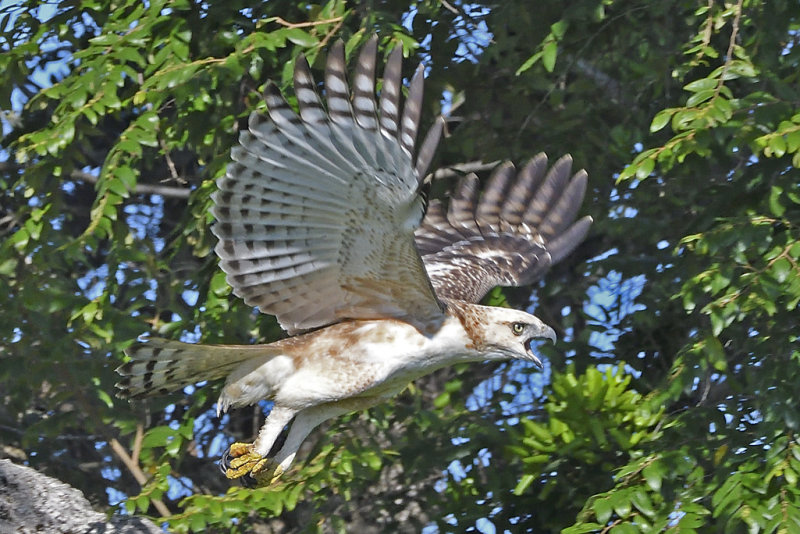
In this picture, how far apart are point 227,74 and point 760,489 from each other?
8.32 ft

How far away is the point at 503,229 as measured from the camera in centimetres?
630

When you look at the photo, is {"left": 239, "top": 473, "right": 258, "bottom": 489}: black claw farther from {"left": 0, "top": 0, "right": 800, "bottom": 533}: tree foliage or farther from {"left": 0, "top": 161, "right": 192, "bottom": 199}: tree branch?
{"left": 0, "top": 161, "right": 192, "bottom": 199}: tree branch

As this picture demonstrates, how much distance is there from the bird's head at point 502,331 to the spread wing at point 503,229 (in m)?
0.62

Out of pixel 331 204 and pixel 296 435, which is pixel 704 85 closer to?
pixel 331 204

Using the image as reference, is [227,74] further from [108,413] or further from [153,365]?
[108,413]

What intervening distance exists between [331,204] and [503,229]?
1779mm

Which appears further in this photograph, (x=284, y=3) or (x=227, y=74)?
(x=284, y=3)

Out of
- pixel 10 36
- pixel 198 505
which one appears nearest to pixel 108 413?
pixel 198 505

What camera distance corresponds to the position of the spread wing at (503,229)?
5891 mm

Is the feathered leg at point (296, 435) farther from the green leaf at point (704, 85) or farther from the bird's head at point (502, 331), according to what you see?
the green leaf at point (704, 85)

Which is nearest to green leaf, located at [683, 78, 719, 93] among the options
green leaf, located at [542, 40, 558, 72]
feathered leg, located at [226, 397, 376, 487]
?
green leaf, located at [542, 40, 558, 72]

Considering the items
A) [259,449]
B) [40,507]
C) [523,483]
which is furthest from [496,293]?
[40,507]

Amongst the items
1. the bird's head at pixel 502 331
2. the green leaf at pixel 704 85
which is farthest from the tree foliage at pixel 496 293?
the bird's head at pixel 502 331

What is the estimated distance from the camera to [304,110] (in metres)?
4.46
